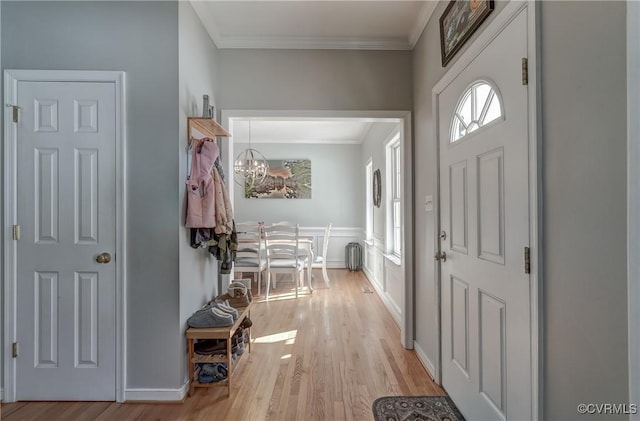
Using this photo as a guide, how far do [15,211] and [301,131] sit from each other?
435 cm

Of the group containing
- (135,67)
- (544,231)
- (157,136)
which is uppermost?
(135,67)

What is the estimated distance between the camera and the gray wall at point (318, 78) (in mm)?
2734

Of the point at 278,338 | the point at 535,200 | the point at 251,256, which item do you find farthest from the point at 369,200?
the point at 535,200

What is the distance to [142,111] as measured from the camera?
1955 mm

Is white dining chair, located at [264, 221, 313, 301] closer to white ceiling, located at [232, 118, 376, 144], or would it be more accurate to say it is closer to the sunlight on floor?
the sunlight on floor

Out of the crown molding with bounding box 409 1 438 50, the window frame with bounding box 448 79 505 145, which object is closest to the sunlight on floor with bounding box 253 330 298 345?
the window frame with bounding box 448 79 505 145

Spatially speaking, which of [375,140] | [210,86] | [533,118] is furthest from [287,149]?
[533,118]

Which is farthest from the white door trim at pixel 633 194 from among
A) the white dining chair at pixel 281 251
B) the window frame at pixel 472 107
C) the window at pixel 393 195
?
the white dining chair at pixel 281 251

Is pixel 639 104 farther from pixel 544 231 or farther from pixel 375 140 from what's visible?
pixel 375 140

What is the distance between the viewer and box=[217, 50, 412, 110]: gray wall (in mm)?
2734

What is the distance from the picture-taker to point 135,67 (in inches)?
77.1

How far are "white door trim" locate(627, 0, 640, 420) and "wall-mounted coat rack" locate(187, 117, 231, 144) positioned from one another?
2.05 m

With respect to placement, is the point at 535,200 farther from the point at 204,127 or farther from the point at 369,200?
the point at 369,200

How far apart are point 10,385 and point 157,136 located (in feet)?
5.94
